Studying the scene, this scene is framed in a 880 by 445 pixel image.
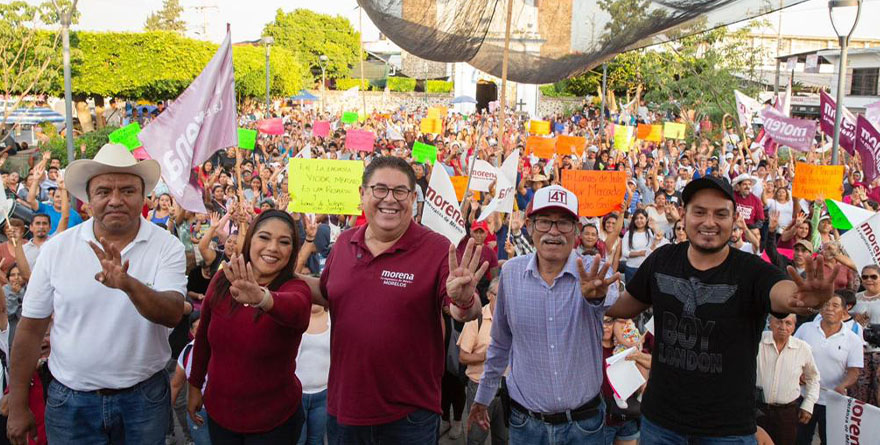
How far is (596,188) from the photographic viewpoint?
7.64 meters

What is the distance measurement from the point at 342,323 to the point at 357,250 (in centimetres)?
30

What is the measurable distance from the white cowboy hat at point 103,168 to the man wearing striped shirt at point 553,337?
1657mm

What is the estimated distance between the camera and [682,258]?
9.46 ft

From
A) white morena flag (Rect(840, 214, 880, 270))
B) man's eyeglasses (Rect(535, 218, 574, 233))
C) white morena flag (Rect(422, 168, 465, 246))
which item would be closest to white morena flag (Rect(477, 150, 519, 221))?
white morena flag (Rect(422, 168, 465, 246))

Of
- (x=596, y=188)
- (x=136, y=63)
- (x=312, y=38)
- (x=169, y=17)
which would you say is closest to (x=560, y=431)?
(x=596, y=188)

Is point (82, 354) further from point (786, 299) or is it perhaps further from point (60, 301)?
point (786, 299)

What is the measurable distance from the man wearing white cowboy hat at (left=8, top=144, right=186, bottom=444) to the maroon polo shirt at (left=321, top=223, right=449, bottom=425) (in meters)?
0.70

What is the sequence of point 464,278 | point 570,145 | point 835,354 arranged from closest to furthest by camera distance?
point 464,278 → point 835,354 → point 570,145

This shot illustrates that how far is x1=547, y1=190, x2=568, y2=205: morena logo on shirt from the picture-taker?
123 inches

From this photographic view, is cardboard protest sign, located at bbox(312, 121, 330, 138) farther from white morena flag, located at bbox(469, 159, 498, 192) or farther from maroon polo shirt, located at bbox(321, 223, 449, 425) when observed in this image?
maroon polo shirt, located at bbox(321, 223, 449, 425)

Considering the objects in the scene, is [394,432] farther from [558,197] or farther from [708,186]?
[708,186]

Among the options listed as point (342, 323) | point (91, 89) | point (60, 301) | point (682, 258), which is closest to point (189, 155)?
point (60, 301)

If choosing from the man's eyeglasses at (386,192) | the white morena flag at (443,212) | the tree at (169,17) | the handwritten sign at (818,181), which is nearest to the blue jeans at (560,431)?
the man's eyeglasses at (386,192)

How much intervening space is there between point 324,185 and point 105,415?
458cm
